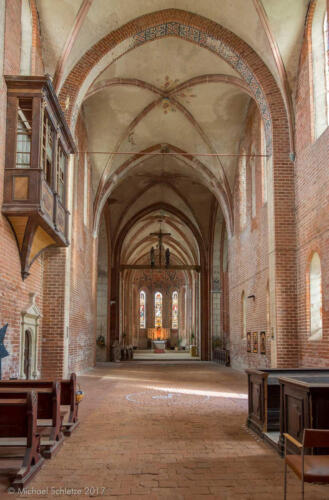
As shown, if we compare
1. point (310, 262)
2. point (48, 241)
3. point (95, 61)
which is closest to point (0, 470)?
point (48, 241)

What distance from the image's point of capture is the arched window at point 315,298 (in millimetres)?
12133

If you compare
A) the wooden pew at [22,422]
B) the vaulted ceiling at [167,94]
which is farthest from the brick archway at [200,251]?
the wooden pew at [22,422]

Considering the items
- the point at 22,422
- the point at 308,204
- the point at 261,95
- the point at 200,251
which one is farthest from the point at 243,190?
the point at 22,422

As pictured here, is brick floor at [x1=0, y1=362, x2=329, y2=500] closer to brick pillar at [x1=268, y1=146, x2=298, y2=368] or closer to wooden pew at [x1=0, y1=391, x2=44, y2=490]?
wooden pew at [x1=0, y1=391, x2=44, y2=490]

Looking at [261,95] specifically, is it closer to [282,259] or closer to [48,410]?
[282,259]

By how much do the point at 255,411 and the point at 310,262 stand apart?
5341 mm

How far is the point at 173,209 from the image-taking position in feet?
98.3

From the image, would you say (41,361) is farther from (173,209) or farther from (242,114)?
(173,209)

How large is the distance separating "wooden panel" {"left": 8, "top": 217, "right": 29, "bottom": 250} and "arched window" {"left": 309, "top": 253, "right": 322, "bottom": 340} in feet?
22.4

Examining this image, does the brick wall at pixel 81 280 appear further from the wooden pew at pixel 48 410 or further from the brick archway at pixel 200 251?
the wooden pew at pixel 48 410

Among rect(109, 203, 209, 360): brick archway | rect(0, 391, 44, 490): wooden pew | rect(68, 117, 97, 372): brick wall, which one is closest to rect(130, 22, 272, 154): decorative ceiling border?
rect(68, 117, 97, 372): brick wall

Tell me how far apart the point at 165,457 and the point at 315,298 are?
23.7 feet

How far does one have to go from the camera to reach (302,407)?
588 centimetres

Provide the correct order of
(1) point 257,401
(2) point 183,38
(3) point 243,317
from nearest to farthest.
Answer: (1) point 257,401 < (2) point 183,38 < (3) point 243,317
